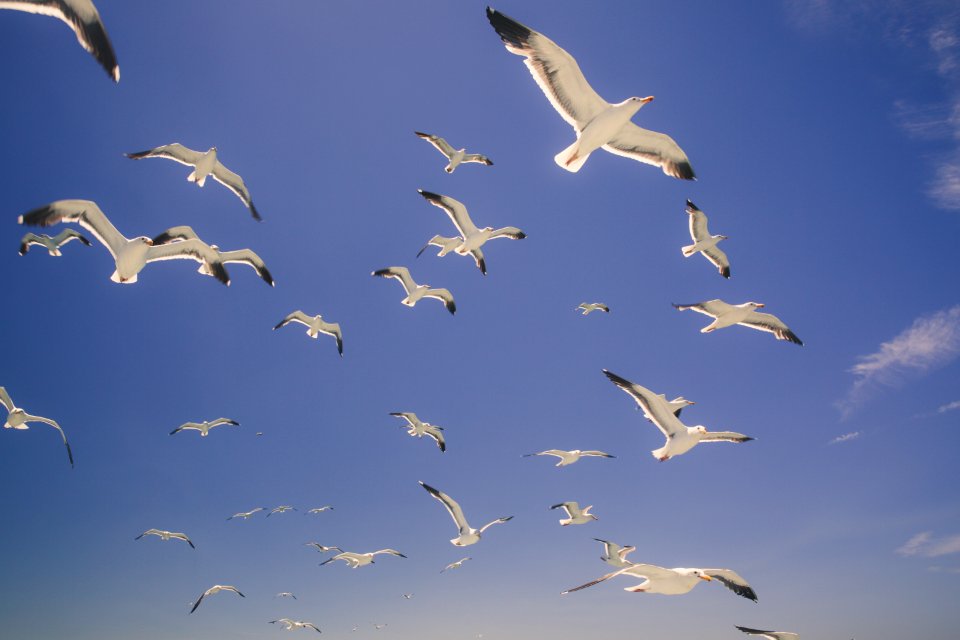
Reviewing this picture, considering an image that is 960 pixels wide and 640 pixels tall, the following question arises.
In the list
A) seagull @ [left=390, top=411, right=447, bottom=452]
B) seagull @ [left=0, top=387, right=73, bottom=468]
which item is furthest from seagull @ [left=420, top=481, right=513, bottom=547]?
seagull @ [left=0, top=387, right=73, bottom=468]

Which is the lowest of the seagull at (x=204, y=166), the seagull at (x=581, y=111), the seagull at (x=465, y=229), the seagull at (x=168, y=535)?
the seagull at (x=168, y=535)

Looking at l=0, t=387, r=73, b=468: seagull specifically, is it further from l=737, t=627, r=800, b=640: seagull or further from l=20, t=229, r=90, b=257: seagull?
l=737, t=627, r=800, b=640: seagull

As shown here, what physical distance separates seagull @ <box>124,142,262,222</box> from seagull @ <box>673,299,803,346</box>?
1405cm

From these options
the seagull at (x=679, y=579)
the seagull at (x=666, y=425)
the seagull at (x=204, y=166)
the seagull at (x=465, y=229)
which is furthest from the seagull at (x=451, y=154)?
the seagull at (x=679, y=579)

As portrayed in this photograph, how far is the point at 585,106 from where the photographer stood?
12.1 m

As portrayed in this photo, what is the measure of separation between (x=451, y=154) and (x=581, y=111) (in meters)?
8.79

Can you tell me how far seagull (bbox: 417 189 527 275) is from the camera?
1848 centimetres

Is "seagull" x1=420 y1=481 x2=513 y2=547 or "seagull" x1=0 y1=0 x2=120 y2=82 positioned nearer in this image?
"seagull" x1=0 y1=0 x2=120 y2=82

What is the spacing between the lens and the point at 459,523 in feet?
69.5

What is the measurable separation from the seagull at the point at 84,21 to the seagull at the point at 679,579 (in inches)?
467

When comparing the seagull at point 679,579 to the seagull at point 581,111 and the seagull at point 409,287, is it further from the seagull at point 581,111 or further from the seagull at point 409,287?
the seagull at point 409,287

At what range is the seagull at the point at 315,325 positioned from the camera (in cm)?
2138

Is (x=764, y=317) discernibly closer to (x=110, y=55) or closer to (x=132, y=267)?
(x=110, y=55)

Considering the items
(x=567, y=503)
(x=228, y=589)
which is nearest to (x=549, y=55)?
(x=567, y=503)
